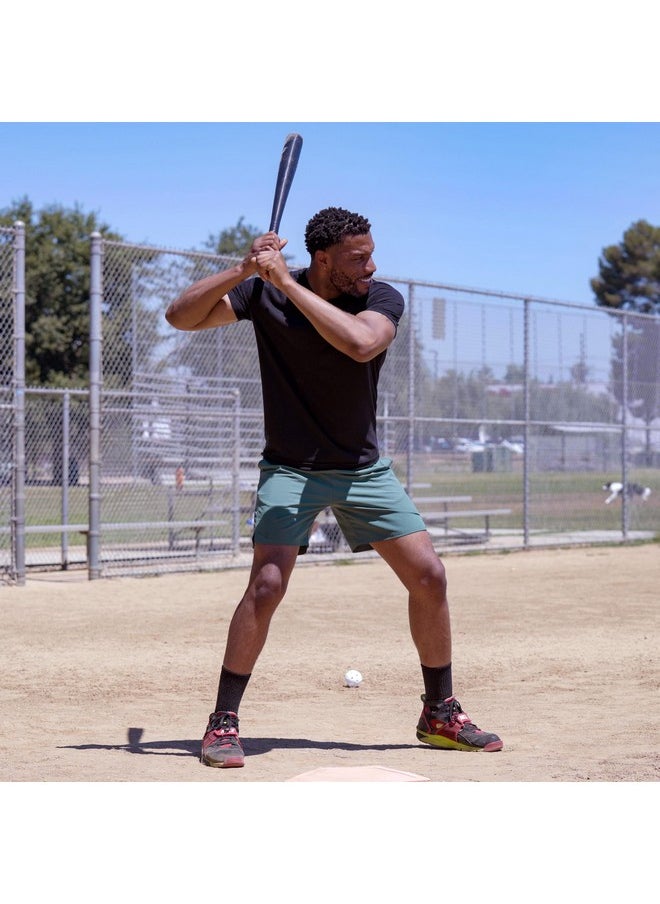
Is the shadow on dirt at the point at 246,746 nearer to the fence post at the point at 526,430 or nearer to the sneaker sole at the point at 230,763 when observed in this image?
the sneaker sole at the point at 230,763

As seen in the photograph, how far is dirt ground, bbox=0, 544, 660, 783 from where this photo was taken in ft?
15.5

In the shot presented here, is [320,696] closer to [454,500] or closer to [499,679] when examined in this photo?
[499,679]

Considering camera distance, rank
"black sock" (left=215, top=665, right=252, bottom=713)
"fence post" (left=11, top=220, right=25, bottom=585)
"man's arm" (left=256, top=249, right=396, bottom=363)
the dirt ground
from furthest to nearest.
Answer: "fence post" (left=11, top=220, right=25, bottom=585) < "black sock" (left=215, top=665, right=252, bottom=713) < the dirt ground < "man's arm" (left=256, top=249, right=396, bottom=363)

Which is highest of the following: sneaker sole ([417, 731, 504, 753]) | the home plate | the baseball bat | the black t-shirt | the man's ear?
the baseball bat

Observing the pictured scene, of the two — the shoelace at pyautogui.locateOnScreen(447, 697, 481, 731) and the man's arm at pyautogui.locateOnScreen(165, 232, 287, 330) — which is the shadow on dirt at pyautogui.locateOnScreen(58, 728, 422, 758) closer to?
the shoelace at pyautogui.locateOnScreen(447, 697, 481, 731)

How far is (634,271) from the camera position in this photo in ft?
206

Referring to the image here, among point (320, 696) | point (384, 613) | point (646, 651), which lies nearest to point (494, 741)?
point (320, 696)

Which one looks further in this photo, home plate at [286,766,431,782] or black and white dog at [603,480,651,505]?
black and white dog at [603,480,651,505]

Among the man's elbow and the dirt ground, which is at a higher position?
the man's elbow

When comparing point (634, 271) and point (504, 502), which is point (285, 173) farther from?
point (634, 271)

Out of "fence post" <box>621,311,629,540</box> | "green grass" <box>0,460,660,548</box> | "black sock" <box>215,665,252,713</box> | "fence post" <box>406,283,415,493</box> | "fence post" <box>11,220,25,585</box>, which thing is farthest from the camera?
"fence post" <box>621,311,629,540</box>

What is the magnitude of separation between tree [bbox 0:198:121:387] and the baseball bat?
1110 inches

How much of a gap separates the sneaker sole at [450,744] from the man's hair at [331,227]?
2.00 metres

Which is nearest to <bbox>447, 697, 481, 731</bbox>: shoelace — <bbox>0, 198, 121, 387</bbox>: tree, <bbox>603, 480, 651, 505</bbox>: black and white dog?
<bbox>603, 480, 651, 505</bbox>: black and white dog
